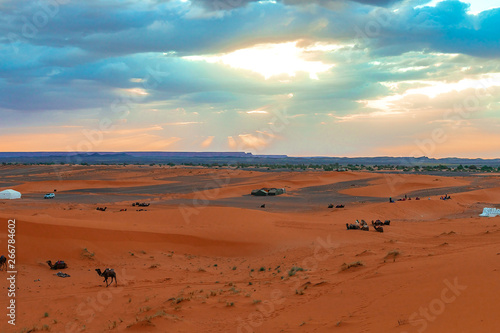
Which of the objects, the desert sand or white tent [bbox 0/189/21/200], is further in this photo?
white tent [bbox 0/189/21/200]

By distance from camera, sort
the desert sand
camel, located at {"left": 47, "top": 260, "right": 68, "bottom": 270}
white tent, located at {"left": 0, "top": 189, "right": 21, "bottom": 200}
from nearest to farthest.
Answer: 1. the desert sand
2. camel, located at {"left": 47, "top": 260, "right": 68, "bottom": 270}
3. white tent, located at {"left": 0, "top": 189, "right": 21, "bottom": 200}

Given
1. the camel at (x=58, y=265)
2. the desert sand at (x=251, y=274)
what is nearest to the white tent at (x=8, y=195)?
the desert sand at (x=251, y=274)

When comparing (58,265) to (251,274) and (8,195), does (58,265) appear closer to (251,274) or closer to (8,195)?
(251,274)

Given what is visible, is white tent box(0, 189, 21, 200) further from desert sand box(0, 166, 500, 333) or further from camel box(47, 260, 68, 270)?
camel box(47, 260, 68, 270)

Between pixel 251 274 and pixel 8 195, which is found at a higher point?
pixel 8 195

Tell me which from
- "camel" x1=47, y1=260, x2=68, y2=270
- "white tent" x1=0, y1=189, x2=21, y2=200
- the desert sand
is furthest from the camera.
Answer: "white tent" x1=0, y1=189, x2=21, y2=200

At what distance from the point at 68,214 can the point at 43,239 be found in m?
10.7

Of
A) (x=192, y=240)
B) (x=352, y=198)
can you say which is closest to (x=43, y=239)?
(x=192, y=240)

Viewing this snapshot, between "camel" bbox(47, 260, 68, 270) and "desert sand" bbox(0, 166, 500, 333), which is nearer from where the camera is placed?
"desert sand" bbox(0, 166, 500, 333)

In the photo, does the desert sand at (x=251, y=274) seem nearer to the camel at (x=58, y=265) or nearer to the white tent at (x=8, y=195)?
the camel at (x=58, y=265)

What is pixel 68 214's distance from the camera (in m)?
30.8

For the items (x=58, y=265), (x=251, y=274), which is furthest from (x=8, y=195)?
(x=251, y=274)

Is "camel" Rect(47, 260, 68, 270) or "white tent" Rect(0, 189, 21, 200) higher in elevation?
"white tent" Rect(0, 189, 21, 200)

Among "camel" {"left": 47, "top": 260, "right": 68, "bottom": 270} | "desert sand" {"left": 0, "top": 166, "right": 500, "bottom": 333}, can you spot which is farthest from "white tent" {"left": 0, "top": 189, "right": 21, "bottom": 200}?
"camel" {"left": 47, "top": 260, "right": 68, "bottom": 270}
